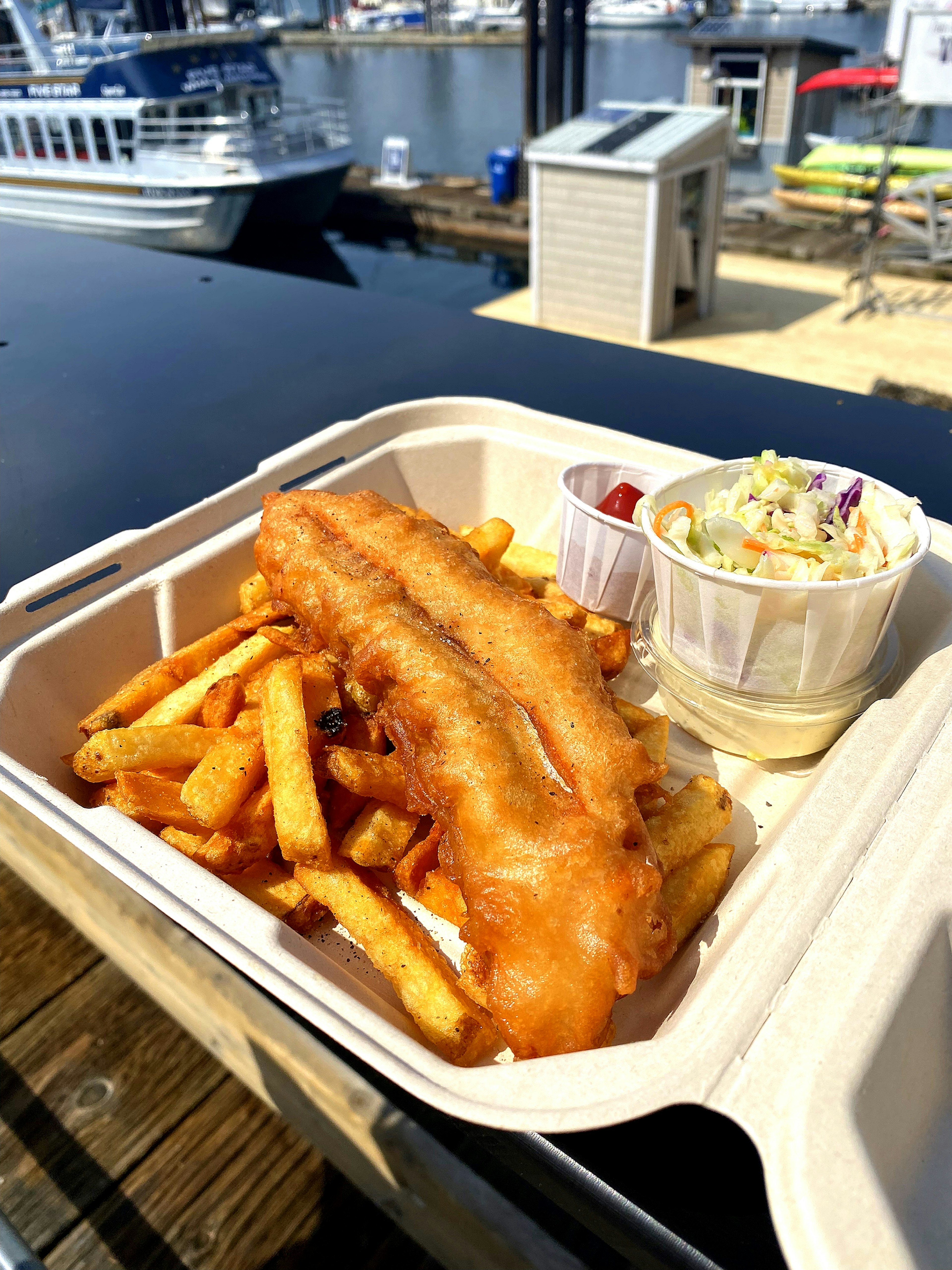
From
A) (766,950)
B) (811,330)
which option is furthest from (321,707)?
(811,330)

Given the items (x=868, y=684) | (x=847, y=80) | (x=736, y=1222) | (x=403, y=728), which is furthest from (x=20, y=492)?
(x=847, y=80)

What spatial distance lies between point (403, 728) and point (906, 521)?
1232 millimetres

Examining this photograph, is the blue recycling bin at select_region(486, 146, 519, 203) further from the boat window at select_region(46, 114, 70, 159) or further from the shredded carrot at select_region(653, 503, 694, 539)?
the shredded carrot at select_region(653, 503, 694, 539)

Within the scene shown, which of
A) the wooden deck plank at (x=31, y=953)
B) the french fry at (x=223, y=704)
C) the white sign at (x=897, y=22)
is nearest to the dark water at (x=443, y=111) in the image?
the white sign at (x=897, y=22)

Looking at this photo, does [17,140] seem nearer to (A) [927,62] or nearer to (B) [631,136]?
(B) [631,136]

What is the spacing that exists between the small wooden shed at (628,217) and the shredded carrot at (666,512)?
9.69 metres

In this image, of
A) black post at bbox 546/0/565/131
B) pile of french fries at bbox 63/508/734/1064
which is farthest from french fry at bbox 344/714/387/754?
black post at bbox 546/0/565/131

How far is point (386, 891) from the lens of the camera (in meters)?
2.02

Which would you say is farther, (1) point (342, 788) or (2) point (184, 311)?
(2) point (184, 311)

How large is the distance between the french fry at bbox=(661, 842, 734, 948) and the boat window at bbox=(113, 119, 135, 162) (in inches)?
825

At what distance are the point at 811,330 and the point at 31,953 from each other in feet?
38.8

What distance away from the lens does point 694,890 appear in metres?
1.76

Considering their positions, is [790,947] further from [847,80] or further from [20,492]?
[847,80]

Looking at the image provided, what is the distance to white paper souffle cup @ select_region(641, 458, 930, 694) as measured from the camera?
1865 mm
